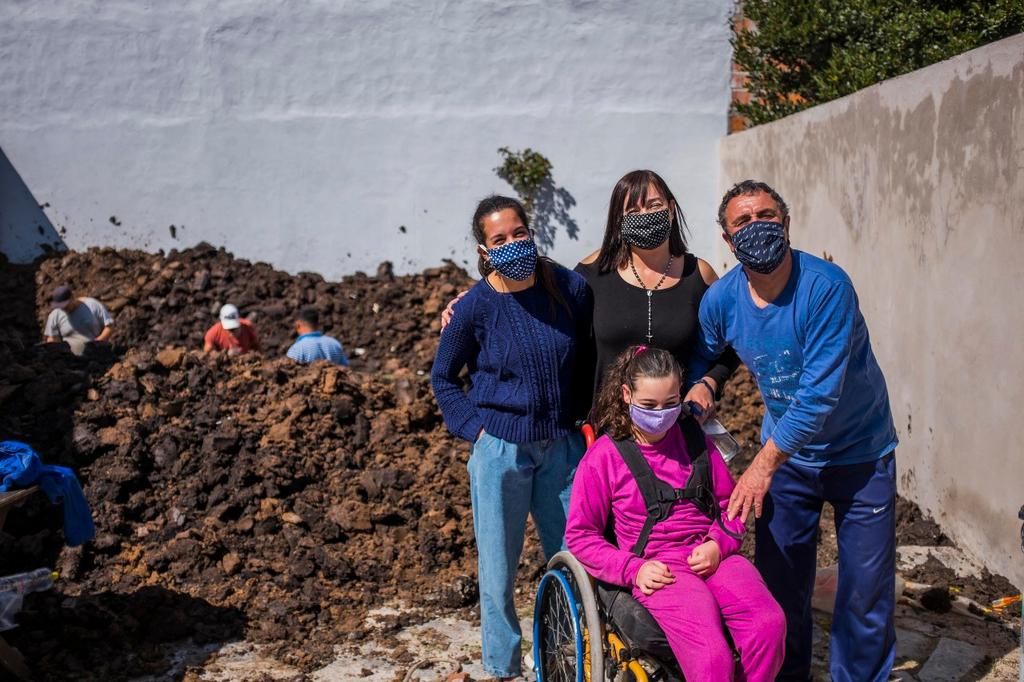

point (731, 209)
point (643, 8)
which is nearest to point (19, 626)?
point (731, 209)

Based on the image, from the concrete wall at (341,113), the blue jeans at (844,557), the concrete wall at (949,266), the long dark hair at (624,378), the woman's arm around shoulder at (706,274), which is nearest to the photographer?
the long dark hair at (624,378)

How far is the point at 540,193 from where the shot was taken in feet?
43.2

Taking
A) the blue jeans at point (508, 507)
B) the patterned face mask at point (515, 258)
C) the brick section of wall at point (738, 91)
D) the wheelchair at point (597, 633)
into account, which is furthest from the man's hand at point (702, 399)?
the brick section of wall at point (738, 91)

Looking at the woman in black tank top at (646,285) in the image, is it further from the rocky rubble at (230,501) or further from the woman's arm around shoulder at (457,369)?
the rocky rubble at (230,501)

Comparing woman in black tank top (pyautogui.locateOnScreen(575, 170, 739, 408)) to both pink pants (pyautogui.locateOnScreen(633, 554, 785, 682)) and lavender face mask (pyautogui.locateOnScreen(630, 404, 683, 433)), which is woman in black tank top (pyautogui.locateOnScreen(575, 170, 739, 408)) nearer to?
lavender face mask (pyautogui.locateOnScreen(630, 404, 683, 433))

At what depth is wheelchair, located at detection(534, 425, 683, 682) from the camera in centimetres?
336

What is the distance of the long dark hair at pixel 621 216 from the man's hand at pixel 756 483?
917mm

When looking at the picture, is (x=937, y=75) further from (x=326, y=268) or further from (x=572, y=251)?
(x=326, y=268)

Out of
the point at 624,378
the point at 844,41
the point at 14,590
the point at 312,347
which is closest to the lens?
the point at 624,378

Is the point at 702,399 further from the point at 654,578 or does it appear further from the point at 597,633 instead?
the point at 597,633

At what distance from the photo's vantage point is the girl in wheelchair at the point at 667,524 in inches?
131

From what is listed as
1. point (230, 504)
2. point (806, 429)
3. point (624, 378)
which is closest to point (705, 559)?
point (806, 429)

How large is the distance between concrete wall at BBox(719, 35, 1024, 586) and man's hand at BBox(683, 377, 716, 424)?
6.95ft

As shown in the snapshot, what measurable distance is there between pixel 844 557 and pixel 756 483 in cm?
57
